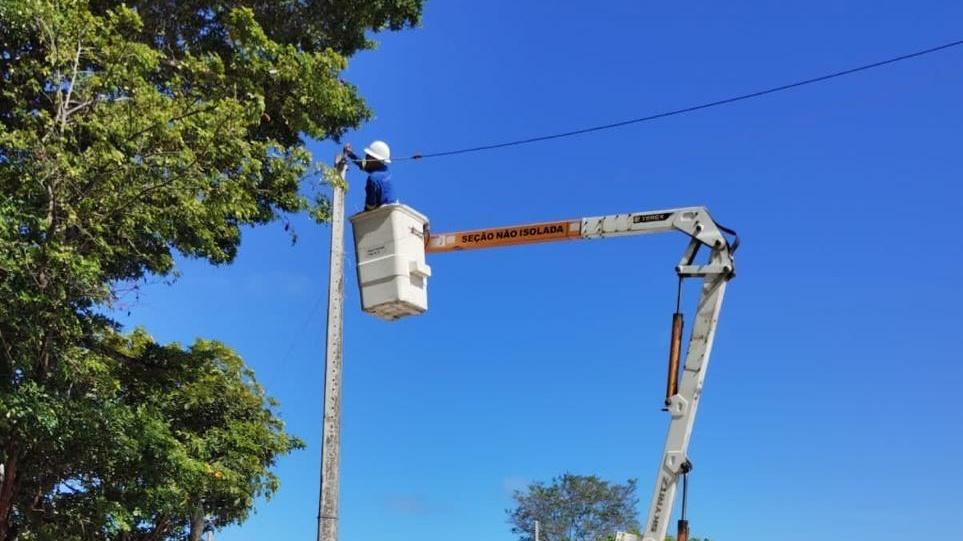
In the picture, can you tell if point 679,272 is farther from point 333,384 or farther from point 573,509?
point 573,509

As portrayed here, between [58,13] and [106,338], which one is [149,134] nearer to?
[58,13]

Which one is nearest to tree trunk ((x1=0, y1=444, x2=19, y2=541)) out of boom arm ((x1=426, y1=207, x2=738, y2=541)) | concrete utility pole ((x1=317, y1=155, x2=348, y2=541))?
concrete utility pole ((x1=317, y1=155, x2=348, y2=541))

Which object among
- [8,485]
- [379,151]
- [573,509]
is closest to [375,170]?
[379,151]

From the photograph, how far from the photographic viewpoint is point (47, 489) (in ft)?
39.7

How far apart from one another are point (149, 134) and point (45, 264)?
1584 mm

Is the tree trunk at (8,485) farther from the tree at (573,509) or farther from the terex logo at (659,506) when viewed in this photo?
the tree at (573,509)

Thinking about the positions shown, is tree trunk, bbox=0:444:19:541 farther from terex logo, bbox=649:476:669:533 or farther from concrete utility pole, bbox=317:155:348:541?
terex logo, bbox=649:476:669:533

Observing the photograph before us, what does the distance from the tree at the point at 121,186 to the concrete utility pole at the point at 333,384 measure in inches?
41.5

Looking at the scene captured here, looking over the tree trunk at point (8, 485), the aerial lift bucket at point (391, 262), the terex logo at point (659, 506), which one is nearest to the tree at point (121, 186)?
the tree trunk at point (8, 485)

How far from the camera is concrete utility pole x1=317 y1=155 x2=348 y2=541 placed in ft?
27.4

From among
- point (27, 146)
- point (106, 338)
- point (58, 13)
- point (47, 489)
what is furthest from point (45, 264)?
point (47, 489)

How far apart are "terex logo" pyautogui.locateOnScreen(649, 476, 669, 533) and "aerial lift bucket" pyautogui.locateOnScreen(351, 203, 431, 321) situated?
8.29 feet

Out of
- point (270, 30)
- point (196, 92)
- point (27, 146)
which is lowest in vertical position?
point (27, 146)

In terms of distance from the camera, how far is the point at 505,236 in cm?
822
